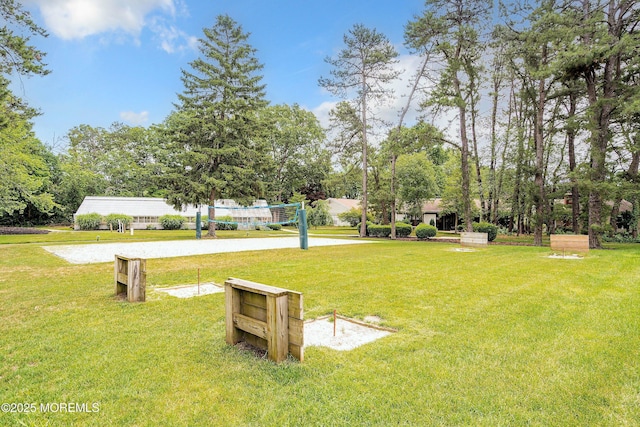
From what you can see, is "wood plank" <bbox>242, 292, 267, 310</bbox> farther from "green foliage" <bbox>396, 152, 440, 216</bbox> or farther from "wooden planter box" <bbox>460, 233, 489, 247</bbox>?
"green foliage" <bbox>396, 152, 440, 216</bbox>

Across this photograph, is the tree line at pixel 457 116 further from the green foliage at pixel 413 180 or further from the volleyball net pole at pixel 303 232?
the volleyball net pole at pixel 303 232

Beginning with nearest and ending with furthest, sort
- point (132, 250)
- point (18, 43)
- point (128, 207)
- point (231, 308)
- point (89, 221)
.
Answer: point (231, 308) → point (18, 43) → point (132, 250) → point (89, 221) → point (128, 207)

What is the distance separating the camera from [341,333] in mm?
3705

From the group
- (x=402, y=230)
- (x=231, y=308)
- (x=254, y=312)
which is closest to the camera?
(x=254, y=312)

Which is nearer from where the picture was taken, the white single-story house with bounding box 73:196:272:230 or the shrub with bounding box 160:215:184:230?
the white single-story house with bounding box 73:196:272:230

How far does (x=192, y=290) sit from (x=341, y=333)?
134 inches

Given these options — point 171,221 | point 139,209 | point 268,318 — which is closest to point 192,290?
point 268,318

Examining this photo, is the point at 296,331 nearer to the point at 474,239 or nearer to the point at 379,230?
the point at 474,239

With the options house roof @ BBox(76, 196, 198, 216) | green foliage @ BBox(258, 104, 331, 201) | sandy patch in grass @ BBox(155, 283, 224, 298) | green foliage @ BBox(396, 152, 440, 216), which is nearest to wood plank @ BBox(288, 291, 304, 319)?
sandy patch in grass @ BBox(155, 283, 224, 298)

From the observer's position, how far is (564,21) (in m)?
13.1

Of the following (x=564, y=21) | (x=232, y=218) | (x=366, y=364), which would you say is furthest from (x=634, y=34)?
(x=232, y=218)

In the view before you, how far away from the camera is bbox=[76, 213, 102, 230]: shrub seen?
28.2 metres

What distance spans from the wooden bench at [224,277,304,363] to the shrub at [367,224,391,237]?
786 inches

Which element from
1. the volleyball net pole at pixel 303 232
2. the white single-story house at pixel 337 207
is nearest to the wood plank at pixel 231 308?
the volleyball net pole at pixel 303 232
